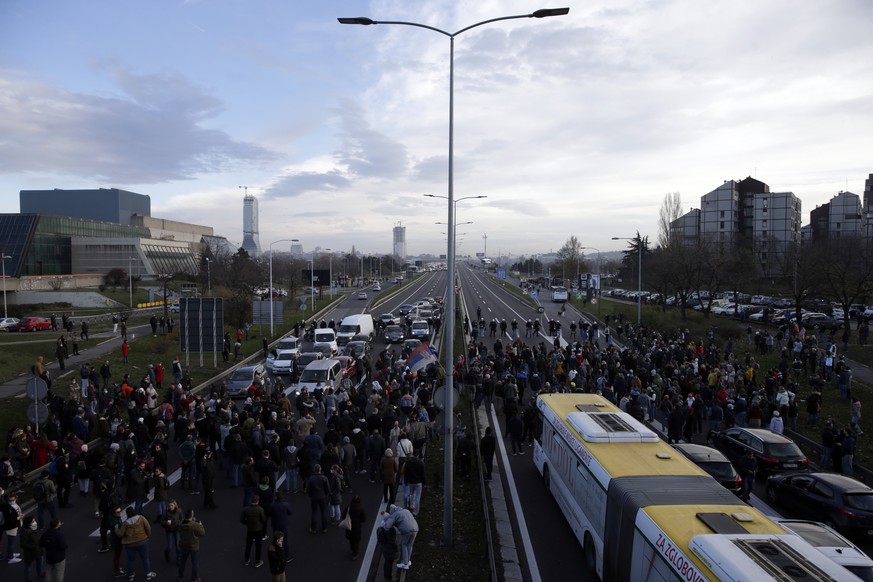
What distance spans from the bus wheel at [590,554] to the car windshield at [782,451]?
721 cm

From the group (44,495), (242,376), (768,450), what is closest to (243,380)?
(242,376)

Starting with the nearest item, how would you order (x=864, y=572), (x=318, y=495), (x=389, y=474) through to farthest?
(x=864, y=572), (x=318, y=495), (x=389, y=474)

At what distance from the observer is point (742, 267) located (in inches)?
2264

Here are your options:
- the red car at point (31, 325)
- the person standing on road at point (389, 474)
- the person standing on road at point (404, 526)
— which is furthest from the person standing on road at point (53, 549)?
the red car at point (31, 325)

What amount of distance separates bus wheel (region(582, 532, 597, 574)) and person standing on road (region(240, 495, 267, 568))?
564 cm

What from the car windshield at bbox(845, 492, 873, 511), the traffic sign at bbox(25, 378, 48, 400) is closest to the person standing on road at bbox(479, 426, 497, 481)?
the car windshield at bbox(845, 492, 873, 511)

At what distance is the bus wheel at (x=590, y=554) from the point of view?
389 inches

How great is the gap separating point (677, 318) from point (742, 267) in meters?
13.9

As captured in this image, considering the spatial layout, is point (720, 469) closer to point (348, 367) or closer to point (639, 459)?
point (639, 459)

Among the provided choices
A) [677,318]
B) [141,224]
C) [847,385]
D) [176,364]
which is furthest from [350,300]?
[141,224]

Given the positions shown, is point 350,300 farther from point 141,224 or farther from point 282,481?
point 141,224

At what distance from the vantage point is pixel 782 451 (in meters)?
14.7

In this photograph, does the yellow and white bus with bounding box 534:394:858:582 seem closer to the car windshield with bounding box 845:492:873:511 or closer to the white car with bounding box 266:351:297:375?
the car windshield with bounding box 845:492:873:511

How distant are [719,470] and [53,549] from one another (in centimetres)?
1255
